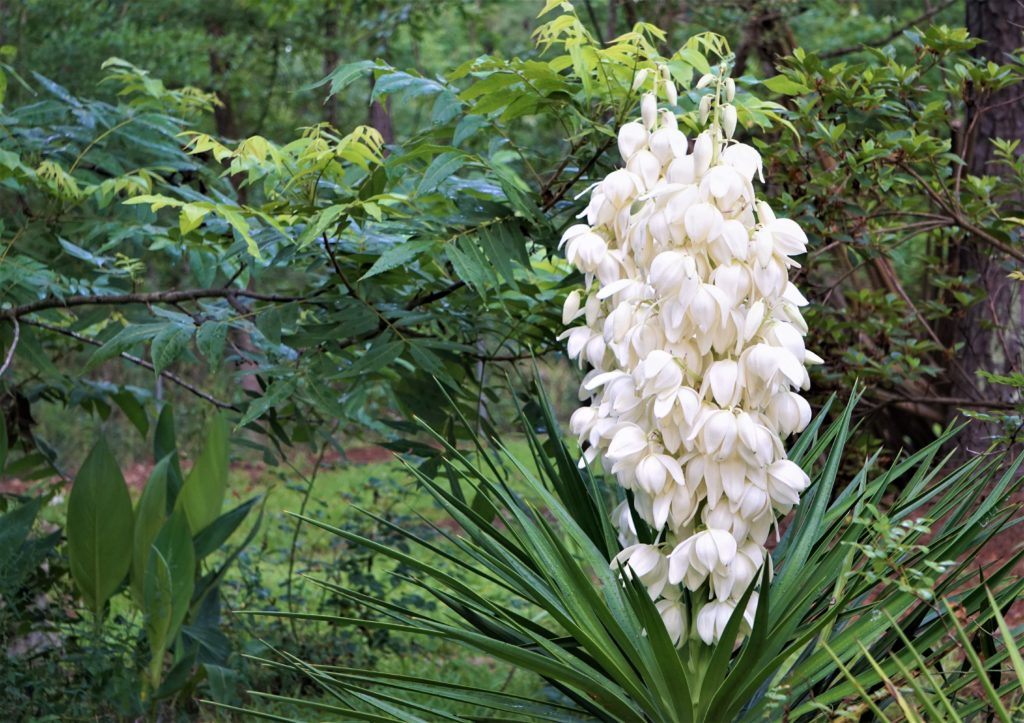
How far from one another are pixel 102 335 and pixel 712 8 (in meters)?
3.88

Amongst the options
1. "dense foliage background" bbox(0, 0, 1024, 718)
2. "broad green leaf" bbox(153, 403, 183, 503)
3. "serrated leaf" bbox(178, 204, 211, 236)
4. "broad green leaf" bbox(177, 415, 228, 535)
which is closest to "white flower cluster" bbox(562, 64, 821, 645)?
"dense foliage background" bbox(0, 0, 1024, 718)

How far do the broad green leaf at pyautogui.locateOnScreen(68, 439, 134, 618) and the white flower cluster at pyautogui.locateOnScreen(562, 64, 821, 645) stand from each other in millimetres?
2132

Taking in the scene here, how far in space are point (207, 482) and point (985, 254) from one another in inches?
103

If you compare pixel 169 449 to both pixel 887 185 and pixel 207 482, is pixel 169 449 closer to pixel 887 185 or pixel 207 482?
pixel 207 482

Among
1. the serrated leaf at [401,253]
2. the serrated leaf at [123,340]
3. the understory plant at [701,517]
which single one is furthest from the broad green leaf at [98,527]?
the understory plant at [701,517]

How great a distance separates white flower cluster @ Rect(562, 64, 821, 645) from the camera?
1.57 m

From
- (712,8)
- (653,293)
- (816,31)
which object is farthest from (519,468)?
(816,31)

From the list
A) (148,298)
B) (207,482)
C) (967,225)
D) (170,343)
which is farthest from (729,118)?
(207,482)

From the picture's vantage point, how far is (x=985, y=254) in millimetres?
3082

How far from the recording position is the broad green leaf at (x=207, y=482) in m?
3.38

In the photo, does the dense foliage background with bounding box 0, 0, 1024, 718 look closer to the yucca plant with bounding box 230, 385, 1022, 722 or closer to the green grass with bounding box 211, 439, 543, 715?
the green grass with bounding box 211, 439, 543, 715

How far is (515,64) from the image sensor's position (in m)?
2.24

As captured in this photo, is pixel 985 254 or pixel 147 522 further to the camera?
pixel 147 522

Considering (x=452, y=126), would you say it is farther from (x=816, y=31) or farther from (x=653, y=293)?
(x=816, y=31)
